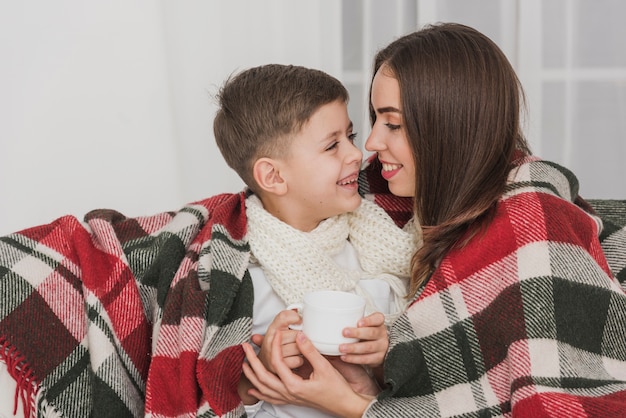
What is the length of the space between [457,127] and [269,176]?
1.47ft

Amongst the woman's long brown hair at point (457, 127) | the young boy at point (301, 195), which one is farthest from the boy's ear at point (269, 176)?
the woman's long brown hair at point (457, 127)

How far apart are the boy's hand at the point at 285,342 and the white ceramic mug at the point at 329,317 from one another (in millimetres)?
71

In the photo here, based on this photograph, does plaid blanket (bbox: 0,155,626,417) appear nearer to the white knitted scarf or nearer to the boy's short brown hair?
the white knitted scarf

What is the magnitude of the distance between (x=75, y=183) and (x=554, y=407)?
175cm

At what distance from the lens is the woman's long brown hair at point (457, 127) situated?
5.21 ft

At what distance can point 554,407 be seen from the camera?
1341mm

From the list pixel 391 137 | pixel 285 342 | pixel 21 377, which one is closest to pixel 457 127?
pixel 391 137

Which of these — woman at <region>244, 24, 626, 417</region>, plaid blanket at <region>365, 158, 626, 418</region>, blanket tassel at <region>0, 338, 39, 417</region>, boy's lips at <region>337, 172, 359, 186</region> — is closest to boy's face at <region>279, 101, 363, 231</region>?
boy's lips at <region>337, 172, 359, 186</region>

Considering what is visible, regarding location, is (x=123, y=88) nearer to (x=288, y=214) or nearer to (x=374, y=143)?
(x=288, y=214)

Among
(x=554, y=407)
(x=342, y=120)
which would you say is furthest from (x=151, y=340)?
(x=554, y=407)

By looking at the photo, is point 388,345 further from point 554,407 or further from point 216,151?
point 216,151

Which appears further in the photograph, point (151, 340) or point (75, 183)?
point (75, 183)

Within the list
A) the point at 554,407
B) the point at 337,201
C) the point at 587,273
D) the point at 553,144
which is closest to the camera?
the point at 554,407

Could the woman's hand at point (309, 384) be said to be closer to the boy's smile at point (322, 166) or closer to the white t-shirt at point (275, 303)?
the white t-shirt at point (275, 303)
